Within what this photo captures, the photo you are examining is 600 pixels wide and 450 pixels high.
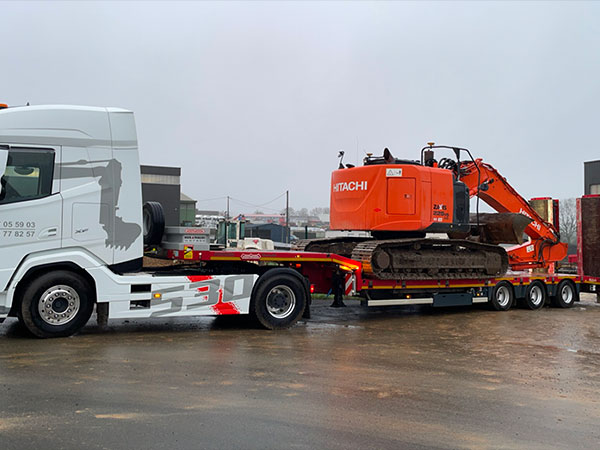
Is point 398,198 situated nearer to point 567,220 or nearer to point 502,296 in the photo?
point 502,296

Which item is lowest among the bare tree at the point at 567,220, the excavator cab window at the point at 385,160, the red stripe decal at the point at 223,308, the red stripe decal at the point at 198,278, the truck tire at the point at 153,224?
the red stripe decal at the point at 223,308

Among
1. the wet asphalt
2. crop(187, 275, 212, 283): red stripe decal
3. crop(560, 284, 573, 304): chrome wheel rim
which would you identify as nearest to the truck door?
the wet asphalt

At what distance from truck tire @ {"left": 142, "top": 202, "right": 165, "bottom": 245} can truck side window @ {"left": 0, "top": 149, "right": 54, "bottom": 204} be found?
2088 millimetres

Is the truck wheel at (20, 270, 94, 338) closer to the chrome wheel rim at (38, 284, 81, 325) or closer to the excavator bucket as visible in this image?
the chrome wheel rim at (38, 284, 81, 325)

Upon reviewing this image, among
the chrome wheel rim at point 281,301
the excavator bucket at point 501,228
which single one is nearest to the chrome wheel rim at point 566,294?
the excavator bucket at point 501,228

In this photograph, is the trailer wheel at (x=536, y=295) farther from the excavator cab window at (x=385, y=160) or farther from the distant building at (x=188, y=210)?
the distant building at (x=188, y=210)

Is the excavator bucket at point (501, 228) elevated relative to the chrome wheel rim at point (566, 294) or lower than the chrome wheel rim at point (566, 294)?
elevated

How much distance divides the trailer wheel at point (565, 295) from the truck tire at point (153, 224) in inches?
424

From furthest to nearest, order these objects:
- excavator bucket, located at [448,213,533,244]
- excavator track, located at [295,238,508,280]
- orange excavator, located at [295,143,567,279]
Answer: excavator bucket, located at [448,213,533,244], orange excavator, located at [295,143,567,279], excavator track, located at [295,238,508,280]

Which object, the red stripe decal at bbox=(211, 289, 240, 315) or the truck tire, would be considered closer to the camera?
the red stripe decal at bbox=(211, 289, 240, 315)

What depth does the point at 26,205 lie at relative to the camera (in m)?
8.48

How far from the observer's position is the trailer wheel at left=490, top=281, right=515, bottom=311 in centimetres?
1382

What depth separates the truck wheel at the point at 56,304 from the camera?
852cm

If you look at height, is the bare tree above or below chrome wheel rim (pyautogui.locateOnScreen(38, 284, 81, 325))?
above
